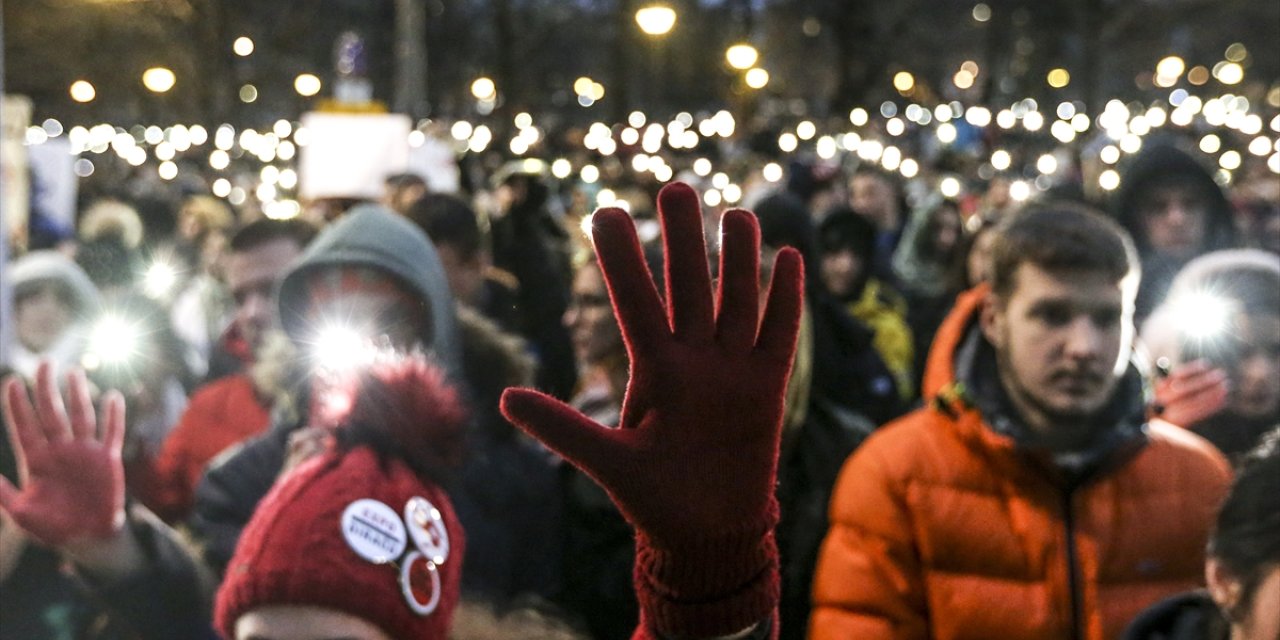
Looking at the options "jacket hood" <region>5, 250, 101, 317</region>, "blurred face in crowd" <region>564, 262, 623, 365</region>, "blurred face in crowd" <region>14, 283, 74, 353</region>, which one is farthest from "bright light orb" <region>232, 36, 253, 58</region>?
"blurred face in crowd" <region>564, 262, 623, 365</region>

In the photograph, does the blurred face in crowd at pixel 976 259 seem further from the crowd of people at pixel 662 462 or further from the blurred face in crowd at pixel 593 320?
the blurred face in crowd at pixel 593 320

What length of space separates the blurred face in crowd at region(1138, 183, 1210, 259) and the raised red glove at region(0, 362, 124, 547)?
380 centimetres

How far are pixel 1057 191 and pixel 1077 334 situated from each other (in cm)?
411

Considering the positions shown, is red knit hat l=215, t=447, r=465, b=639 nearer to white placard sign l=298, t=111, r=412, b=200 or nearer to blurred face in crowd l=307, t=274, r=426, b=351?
blurred face in crowd l=307, t=274, r=426, b=351

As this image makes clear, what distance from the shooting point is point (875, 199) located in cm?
936

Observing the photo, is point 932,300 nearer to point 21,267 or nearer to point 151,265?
point 151,265

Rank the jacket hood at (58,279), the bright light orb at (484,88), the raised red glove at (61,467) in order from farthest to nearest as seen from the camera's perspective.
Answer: the bright light orb at (484,88), the jacket hood at (58,279), the raised red glove at (61,467)

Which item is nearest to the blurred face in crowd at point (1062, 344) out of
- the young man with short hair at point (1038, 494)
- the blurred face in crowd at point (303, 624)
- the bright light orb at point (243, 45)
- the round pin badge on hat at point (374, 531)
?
the young man with short hair at point (1038, 494)

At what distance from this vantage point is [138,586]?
294 centimetres

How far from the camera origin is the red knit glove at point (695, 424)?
5.93ft

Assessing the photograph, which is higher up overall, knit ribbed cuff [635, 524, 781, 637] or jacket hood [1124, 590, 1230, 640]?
knit ribbed cuff [635, 524, 781, 637]

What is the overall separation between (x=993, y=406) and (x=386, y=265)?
1.34 m

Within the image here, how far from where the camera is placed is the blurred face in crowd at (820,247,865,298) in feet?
23.6

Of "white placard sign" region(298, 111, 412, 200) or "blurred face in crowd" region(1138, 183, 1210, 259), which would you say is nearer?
"blurred face in crowd" region(1138, 183, 1210, 259)
